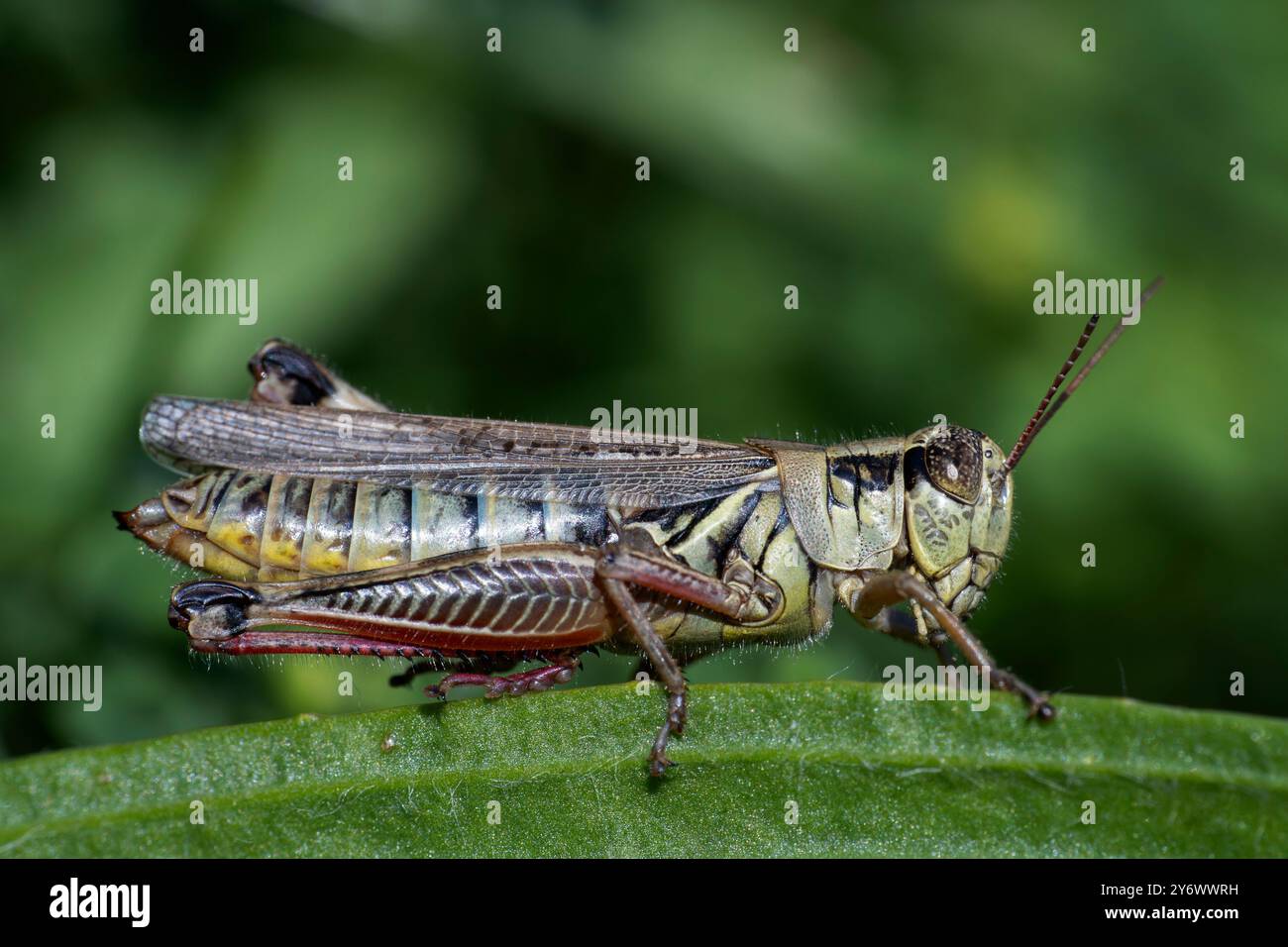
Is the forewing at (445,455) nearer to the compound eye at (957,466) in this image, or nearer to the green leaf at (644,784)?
the compound eye at (957,466)

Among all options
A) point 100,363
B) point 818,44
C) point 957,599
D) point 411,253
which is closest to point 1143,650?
point 957,599

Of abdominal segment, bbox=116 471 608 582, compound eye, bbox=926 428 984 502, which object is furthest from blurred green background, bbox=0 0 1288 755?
compound eye, bbox=926 428 984 502

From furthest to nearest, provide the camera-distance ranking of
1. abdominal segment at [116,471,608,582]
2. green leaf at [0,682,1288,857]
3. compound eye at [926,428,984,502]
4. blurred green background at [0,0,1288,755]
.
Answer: blurred green background at [0,0,1288,755]
compound eye at [926,428,984,502]
abdominal segment at [116,471,608,582]
green leaf at [0,682,1288,857]

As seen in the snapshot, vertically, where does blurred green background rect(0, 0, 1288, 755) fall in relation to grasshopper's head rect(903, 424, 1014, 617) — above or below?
above

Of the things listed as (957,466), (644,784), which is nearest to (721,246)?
(957,466)

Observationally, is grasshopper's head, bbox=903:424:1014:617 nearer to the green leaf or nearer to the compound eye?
the compound eye

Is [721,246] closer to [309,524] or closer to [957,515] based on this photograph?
[957,515]

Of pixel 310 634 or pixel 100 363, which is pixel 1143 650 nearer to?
pixel 310 634

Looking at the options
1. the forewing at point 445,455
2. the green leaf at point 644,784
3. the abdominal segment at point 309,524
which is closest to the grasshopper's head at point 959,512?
the forewing at point 445,455
